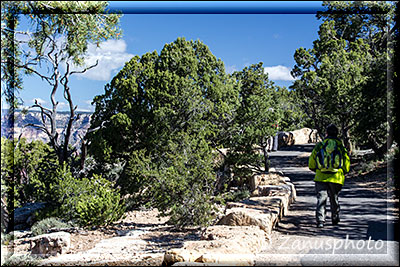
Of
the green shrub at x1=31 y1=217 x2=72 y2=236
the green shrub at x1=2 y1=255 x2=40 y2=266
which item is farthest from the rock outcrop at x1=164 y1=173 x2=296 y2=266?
the green shrub at x1=31 y1=217 x2=72 y2=236

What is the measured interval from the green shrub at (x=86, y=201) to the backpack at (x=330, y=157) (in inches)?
187

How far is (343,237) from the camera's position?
13.6 ft

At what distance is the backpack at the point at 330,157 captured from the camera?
4.07 metres

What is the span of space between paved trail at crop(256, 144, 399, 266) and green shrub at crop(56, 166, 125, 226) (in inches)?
144

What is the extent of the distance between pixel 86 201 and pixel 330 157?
5.09 m

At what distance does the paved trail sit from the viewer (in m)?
3.62

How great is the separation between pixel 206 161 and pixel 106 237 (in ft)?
7.84

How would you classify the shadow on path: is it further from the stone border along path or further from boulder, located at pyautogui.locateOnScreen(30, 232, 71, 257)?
boulder, located at pyautogui.locateOnScreen(30, 232, 71, 257)

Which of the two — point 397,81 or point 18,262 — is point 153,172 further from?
point 397,81

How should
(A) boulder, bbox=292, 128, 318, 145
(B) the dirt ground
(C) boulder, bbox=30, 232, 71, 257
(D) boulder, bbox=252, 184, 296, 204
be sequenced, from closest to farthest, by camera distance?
(C) boulder, bbox=30, 232, 71, 257 < (B) the dirt ground < (D) boulder, bbox=252, 184, 296, 204 < (A) boulder, bbox=292, 128, 318, 145

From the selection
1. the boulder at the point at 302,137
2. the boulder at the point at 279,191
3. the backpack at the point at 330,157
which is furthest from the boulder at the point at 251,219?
the boulder at the point at 302,137

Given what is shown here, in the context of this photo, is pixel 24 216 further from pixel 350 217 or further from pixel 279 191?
pixel 350 217

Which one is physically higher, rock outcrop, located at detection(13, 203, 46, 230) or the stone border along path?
the stone border along path

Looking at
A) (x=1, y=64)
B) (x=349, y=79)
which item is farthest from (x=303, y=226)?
(x=349, y=79)
